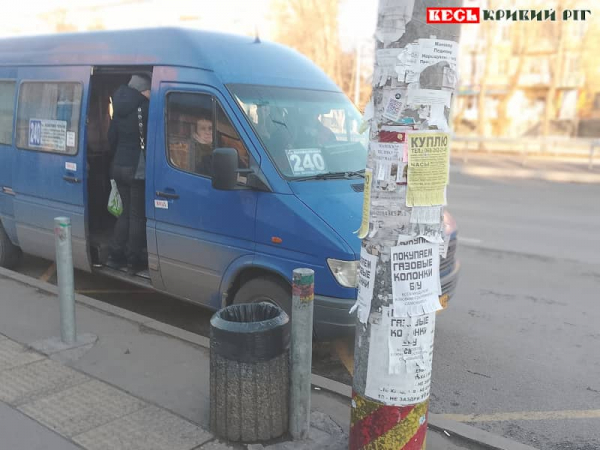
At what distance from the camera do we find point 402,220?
2.74 metres

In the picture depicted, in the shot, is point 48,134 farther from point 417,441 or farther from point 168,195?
point 417,441

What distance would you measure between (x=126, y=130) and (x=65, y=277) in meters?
1.69

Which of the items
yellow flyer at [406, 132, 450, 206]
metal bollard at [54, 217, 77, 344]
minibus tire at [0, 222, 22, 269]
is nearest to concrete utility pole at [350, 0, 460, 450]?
yellow flyer at [406, 132, 450, 206]

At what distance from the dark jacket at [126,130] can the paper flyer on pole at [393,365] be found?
142 inches

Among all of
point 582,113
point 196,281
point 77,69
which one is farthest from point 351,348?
point 582,113

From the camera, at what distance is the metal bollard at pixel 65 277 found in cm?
455

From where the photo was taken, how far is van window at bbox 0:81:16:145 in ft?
22.2

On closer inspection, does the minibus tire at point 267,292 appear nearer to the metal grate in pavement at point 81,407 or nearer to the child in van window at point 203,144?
the child in van window at point 203,144

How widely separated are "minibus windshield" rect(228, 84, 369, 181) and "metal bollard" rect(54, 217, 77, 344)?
1.72 meters

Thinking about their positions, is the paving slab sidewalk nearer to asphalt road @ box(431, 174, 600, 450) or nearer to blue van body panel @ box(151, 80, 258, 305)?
blue van body panel @ box(151, 80, 258, 305)

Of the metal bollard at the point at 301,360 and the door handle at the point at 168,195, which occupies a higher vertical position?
the door handle at the point at 168,195

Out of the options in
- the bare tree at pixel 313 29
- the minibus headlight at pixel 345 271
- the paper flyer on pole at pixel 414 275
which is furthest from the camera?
the bare tree at pixel 313 29

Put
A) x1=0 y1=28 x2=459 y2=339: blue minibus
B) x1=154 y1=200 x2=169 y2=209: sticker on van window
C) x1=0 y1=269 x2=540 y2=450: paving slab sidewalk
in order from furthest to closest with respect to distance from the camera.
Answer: x1=154 y1=200 x2=169 y2=209: sticker on van window → x1=0 y1=28 x2=459 y2=339: blue minibus → x1=0 y1=269 x2=540 y2=450: paving slab sidewalk

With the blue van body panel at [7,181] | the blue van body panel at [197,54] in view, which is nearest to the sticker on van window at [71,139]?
the blue van body panel at [197,54]
